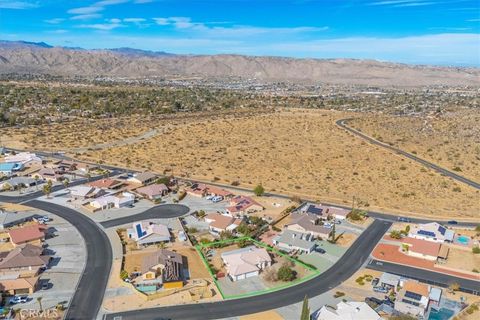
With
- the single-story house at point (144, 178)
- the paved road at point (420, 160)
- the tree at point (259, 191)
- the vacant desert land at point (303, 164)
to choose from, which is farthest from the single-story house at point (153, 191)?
the paved road at point (420, 160)

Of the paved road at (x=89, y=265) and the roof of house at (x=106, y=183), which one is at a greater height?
the roof of house at (x=106, y=183)

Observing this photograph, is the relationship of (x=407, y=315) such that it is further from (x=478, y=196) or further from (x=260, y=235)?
(x=478, y=196)

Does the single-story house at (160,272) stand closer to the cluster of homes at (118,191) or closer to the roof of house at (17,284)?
the roof of house at (17,284)

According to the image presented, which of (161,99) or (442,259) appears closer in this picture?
(442,259)

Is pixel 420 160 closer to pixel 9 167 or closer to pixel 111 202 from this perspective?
pixel 111 202

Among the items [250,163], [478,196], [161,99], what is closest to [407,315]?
[478,196]

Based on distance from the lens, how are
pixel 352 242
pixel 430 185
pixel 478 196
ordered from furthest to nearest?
pixel 430 185 → pixel 478 196 → pixel 352 242

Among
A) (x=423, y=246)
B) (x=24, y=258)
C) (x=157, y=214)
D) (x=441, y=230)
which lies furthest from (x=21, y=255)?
(x=441, y=230)
